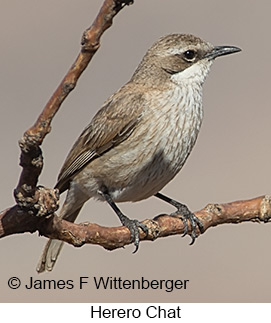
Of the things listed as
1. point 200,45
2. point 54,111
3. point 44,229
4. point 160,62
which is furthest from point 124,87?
point 54,111

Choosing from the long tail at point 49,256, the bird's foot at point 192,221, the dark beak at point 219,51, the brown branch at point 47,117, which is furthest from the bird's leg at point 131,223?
A: the dark beak at point 219,51

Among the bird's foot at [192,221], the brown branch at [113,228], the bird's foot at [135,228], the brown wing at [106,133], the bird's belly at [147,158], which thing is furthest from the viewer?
the brown wing at [106,133]

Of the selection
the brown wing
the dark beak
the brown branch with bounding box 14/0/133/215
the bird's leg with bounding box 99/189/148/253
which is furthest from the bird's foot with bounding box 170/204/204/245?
the brown branch with bounding box 14/0/133/215

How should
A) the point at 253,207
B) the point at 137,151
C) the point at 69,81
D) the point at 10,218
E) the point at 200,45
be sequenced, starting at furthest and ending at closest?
the point at 200,45
the point at 137,151
the point at 253,207
the point at 10,218
the point at 69,81

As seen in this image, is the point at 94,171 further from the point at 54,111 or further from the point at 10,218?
the point at 54,111

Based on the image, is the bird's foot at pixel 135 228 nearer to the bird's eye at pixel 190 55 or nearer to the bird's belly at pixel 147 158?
the bird's belly at pixel 147 158

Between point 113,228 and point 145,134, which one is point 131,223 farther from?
point 145,134

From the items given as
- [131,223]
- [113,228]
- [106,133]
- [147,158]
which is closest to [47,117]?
[113,228]
